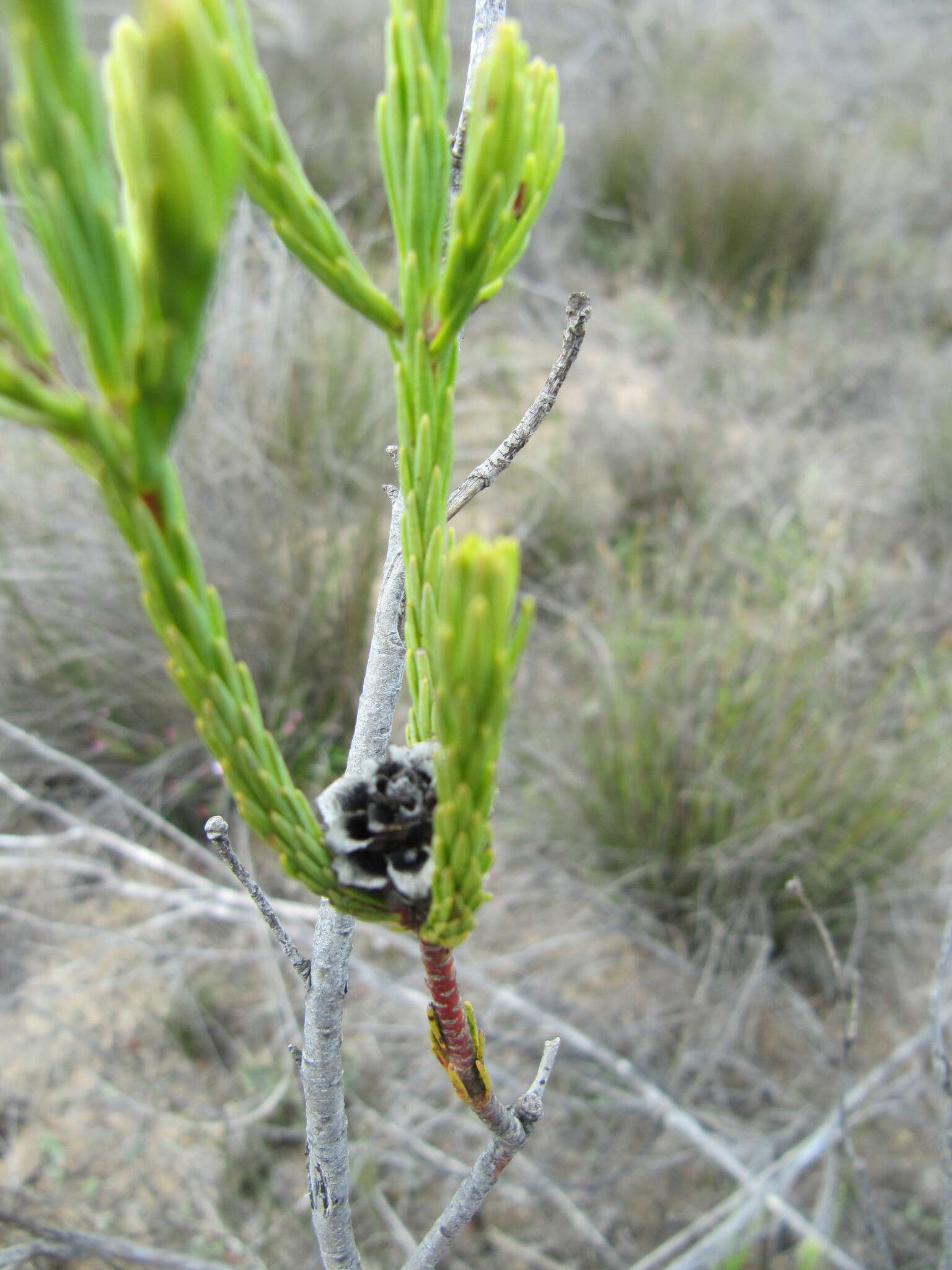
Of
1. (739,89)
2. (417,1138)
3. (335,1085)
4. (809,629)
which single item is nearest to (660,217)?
(739,89)

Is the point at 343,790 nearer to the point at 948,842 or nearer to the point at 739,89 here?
the point at 948,842

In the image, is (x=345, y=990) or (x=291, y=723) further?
(x=291, y=723)

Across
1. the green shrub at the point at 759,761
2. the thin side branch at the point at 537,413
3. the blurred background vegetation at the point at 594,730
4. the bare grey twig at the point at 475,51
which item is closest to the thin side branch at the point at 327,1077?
the thin side branch at the point at 537,413

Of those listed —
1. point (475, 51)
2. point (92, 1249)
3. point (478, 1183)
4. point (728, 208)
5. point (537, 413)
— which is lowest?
point (92, 1249)

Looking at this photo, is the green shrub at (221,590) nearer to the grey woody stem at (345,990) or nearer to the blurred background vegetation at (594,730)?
the blurred background vegetation at (594,730)

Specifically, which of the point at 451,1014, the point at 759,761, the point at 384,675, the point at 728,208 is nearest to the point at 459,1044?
the point at 451,1014

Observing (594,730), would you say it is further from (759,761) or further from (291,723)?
(291,723)
